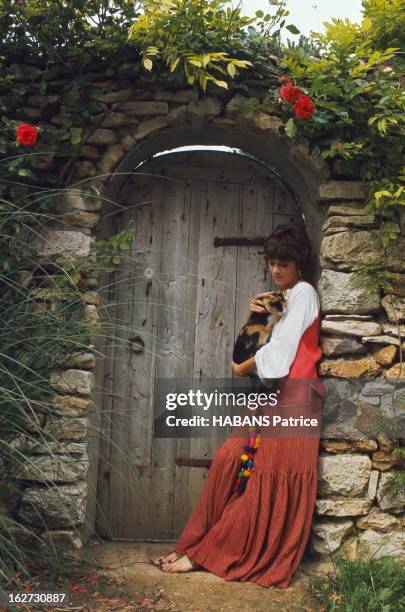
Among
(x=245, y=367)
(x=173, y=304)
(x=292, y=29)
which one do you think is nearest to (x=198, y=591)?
(x=245, y=367)

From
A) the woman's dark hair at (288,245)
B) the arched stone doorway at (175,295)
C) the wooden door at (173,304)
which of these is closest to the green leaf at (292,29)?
the arched stone doorway at (175,295)

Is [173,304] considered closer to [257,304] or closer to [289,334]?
[257,304]

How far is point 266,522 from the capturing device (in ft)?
10.8

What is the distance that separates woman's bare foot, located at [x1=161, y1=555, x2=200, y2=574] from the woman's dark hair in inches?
62.3

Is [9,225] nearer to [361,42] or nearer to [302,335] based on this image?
[302,335]

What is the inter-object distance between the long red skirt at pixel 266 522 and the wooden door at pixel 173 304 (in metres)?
0.49

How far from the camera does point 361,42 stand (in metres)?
3.39

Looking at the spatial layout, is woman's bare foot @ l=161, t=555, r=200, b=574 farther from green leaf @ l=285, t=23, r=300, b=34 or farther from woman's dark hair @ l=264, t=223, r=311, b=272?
green leaf @ l=285, t=23, r=300, b=34

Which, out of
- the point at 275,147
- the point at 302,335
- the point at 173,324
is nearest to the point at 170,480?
the point at 173,324

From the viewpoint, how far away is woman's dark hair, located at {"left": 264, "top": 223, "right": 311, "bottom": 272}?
11.6 ft

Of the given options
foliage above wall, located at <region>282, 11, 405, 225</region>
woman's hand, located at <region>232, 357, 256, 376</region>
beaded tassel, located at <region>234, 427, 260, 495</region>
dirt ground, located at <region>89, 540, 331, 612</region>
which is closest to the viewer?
dirt ground, located at <region>89, 540, 331, 612</region>

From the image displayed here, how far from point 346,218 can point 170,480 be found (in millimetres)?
1737

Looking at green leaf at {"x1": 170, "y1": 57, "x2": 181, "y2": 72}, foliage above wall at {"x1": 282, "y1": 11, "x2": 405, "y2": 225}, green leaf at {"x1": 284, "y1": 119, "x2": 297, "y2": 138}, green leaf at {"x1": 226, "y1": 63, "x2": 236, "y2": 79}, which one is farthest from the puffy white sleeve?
green leaf at {"x1": 170, "y1": 57, "x2": 181, "y2": 72}

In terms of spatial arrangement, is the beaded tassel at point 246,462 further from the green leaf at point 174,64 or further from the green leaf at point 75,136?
the green leaf at point 174,64
